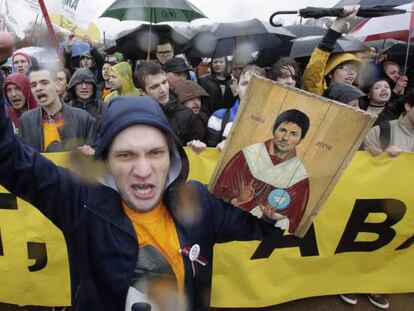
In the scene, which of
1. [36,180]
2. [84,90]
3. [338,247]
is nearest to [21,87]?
[84,90]

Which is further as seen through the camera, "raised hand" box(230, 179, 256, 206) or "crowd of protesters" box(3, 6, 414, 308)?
"crowd of protesters" box(3, 6, 414, 308)

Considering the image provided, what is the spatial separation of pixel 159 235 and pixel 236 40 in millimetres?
5272

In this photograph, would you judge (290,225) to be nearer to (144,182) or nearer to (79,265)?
(144,182)

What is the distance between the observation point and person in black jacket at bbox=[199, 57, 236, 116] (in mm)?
4922

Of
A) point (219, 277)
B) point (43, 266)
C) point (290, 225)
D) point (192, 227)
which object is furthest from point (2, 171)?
point (219, 277)

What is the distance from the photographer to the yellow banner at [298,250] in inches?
112

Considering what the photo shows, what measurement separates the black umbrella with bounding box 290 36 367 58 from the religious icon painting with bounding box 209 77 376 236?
3.51 m

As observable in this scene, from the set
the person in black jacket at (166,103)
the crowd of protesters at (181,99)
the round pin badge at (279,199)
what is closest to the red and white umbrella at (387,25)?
the crowd of protesters at (181,99)

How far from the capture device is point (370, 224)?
10.0 ft

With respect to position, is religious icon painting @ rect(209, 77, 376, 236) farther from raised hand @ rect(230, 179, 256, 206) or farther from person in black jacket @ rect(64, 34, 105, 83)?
person in black jacket @ rect(64, 34, 105, 83)

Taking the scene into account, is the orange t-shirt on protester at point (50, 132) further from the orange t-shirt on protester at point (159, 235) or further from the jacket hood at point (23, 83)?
the orange t-shirt on protester at point (159, 235)

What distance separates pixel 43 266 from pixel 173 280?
1839 millimetres

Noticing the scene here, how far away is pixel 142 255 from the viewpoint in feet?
4.60

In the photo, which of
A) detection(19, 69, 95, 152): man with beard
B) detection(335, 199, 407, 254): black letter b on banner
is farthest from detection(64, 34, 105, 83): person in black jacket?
detection(335, 199, 407, 254): black letter b on banner
